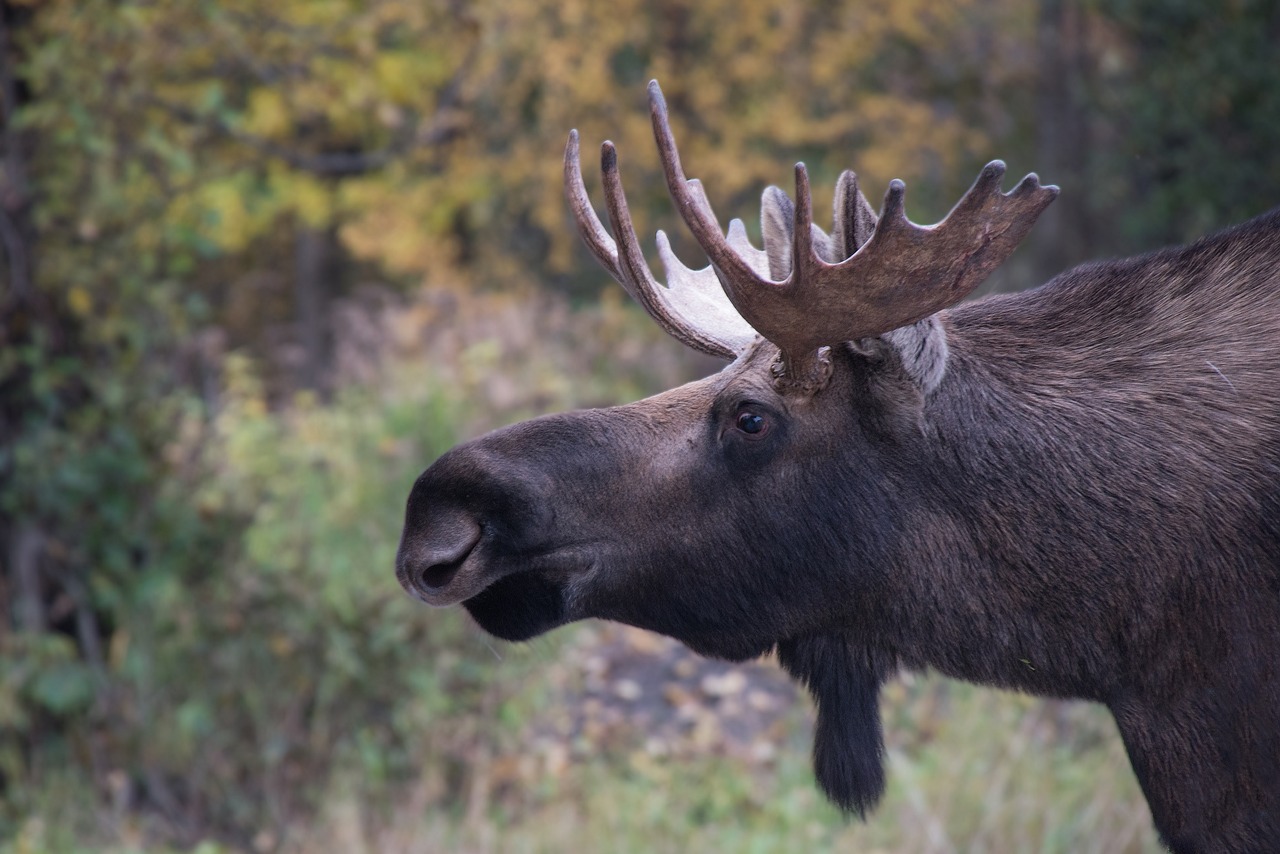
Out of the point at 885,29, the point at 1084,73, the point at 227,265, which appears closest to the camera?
the point at 885,29

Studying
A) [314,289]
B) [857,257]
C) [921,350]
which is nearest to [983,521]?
[921,350]

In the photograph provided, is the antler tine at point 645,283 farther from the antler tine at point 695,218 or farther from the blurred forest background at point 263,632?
the blurred forest background at point 263,632

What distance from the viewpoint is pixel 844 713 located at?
9.46ft

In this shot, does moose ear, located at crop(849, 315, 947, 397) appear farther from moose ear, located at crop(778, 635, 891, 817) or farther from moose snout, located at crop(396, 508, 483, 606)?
moose snout, located at crop(396, 508, 483, 606)

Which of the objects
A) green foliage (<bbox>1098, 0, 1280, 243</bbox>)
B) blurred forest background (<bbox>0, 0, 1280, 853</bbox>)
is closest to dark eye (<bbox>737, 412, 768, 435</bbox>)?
blurred forest background (<bbox>0, 0, 1280, 853</bbox>)

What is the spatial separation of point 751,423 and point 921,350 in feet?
1.16

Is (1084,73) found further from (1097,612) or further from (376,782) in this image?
(1097,612)

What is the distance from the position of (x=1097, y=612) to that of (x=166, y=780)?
15.5ft

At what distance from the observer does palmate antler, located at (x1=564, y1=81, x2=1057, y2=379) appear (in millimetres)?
2410

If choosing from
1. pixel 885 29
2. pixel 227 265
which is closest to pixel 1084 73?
pixel 885 29

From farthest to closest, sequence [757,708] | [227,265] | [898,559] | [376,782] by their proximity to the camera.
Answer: [227,265], [757,708], [376,782], [898,559]

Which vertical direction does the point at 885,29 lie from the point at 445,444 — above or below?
above

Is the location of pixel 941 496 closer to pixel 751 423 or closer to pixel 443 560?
pixel 751 423

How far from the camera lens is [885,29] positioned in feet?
38.0
